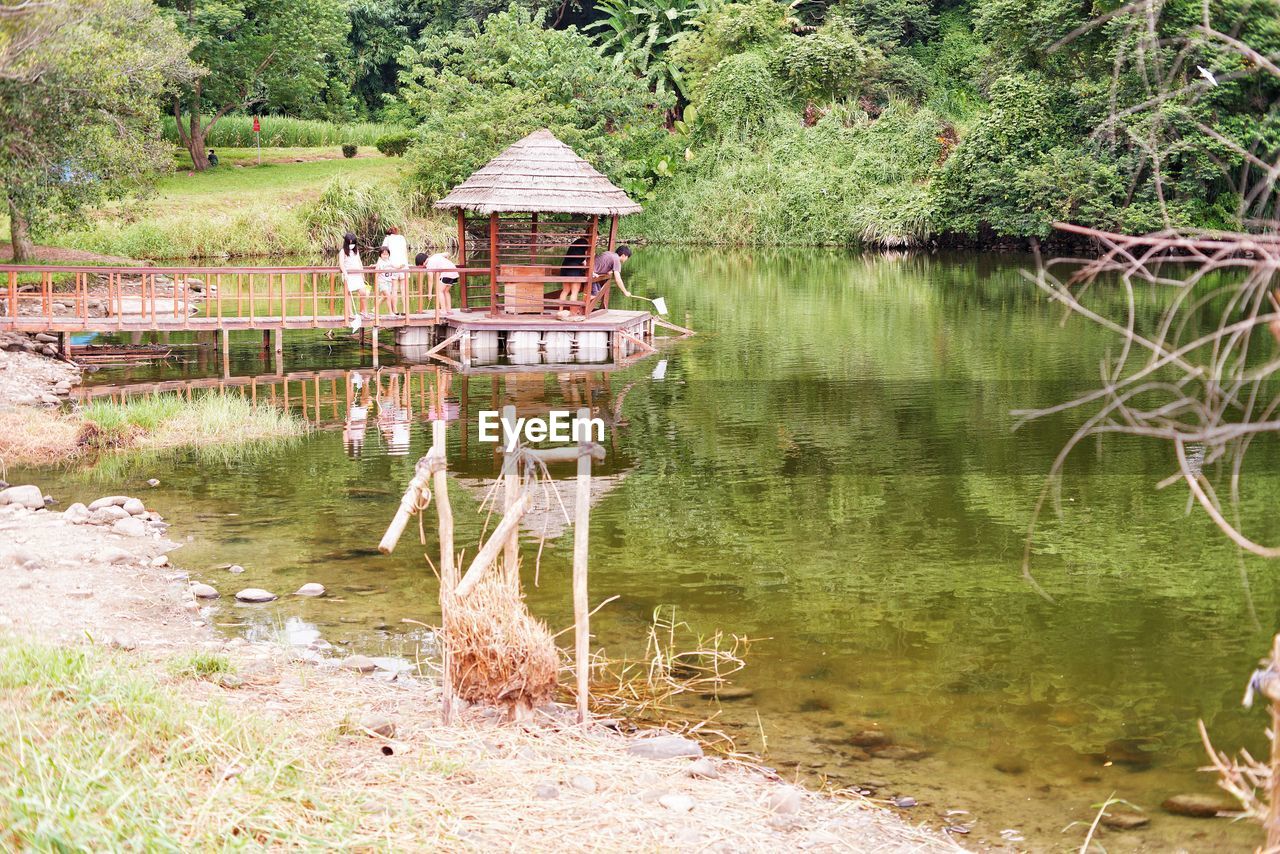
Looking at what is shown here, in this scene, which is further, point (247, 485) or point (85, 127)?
point (85, 127)

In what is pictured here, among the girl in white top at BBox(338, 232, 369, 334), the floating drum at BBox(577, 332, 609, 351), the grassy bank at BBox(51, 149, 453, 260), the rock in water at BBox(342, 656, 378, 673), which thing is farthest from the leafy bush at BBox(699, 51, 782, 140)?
the rock in water at BBox(342, 656, 378, 673)

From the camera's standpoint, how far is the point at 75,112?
2094cm

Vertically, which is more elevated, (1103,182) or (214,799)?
(1103,182)

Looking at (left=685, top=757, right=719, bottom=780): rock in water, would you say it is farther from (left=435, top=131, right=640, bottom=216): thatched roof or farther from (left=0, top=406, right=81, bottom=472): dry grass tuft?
(left=435, top=131, right=640, bottom=216): thatched roof

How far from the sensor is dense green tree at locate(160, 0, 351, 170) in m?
41.1

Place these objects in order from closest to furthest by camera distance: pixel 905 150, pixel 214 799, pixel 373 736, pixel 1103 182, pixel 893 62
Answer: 1. pixel 214 799
2. pixel 373 736
3. pixel 1103 182
4. pixel 905 150
5. pixel 893 62

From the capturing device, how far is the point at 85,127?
21297 millimetres

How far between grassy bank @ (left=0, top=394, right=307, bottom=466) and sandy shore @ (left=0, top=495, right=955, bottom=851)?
6199 mm

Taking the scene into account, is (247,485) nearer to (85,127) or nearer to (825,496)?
(825,496)

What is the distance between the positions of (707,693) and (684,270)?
31.5 m

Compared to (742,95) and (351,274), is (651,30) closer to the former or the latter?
(742,95)

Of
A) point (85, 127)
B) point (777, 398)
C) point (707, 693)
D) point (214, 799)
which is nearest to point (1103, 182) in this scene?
point (777, 398)

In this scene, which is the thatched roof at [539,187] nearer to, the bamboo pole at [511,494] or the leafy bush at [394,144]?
Answer: the bamboo pole at [511,494]

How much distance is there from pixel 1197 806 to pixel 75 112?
20.1m
